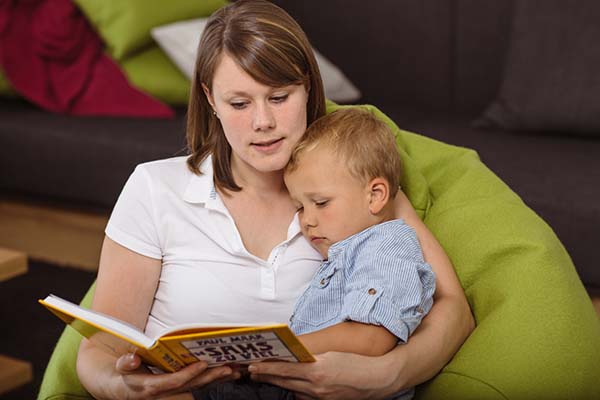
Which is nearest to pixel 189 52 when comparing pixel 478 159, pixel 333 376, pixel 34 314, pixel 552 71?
pixel 34 314

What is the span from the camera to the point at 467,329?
60.9 inches

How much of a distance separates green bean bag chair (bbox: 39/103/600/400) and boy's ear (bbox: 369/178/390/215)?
0.22 m

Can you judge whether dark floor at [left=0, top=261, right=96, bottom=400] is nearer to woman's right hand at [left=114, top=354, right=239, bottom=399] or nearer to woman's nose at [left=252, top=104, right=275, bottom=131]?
woman's right hand at [left=114, top=354, right=239, bottom=399]

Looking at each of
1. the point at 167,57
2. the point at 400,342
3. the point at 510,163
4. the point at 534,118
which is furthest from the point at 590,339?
the point at 167,57

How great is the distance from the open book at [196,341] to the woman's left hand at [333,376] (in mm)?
20

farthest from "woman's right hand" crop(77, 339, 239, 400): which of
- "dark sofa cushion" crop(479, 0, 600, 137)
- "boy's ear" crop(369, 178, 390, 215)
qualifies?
"dark sofa cushion" crop(479, 0, 600, 137)

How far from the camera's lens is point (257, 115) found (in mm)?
1481

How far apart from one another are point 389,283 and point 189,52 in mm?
1881

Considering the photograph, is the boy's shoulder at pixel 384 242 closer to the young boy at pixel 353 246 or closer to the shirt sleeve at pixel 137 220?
the young boy at pixel 353 246

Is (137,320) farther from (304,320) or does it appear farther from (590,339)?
(590,339)

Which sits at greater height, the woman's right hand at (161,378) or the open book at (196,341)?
the open book at (196,341)

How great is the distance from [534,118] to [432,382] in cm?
151

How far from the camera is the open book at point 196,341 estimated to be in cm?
119

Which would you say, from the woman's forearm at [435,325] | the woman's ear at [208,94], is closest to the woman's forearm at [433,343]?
the woman's forearm at [435,325]
